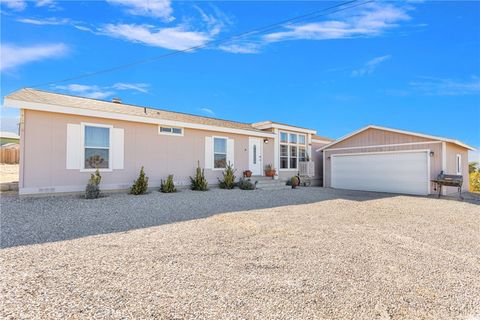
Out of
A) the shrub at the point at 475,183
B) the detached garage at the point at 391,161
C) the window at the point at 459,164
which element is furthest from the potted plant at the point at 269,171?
the shrub at the point at 475,183

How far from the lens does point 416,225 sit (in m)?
6.00

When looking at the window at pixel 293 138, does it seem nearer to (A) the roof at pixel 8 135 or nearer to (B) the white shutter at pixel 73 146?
(B) the white shutter at pixel 73 146

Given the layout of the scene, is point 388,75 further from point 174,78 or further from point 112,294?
point 112,294

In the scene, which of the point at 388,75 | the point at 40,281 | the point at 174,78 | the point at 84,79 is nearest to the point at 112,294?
the point at 40,281

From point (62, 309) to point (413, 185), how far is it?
46.4 feet

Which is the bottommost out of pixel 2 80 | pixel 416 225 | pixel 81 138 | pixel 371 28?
pixel 416 225

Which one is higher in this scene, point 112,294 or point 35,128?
point 35,128

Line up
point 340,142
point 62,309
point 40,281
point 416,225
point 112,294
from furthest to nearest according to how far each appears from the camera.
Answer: point 340,142 < point 416,225 < point 40,281 < point 112,294 < point 62,309

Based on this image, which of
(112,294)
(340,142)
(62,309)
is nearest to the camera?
(62,309)

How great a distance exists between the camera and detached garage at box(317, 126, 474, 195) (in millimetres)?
11820

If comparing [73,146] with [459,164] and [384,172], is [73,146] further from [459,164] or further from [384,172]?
A: [459,164]

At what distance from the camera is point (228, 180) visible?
39.5 ft

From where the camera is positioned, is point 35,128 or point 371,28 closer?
point 35,128

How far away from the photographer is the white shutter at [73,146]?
8.48m
